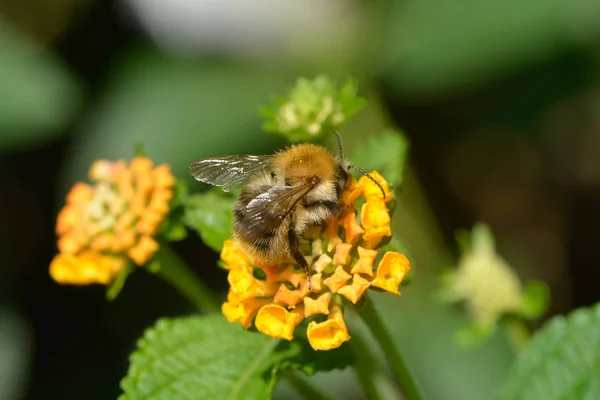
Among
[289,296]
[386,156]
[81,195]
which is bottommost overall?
Result: [81,195]

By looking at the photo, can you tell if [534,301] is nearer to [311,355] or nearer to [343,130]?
[311,355]

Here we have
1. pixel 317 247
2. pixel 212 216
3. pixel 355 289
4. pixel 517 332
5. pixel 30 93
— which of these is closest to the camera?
pixel 355 289

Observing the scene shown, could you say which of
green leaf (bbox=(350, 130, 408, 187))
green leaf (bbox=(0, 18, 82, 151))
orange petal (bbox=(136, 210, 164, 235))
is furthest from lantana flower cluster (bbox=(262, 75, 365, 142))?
green leaf (bbox=(0, 18, 82, 151))

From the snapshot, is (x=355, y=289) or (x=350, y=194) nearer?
(x=355, y=289)

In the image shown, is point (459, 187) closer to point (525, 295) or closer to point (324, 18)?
point (324, 18)

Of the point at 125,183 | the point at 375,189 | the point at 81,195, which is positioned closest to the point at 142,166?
the point at 125,183

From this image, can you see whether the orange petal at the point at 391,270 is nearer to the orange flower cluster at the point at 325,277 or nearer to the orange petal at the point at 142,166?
the orange flower cluster at the point at 325,277
